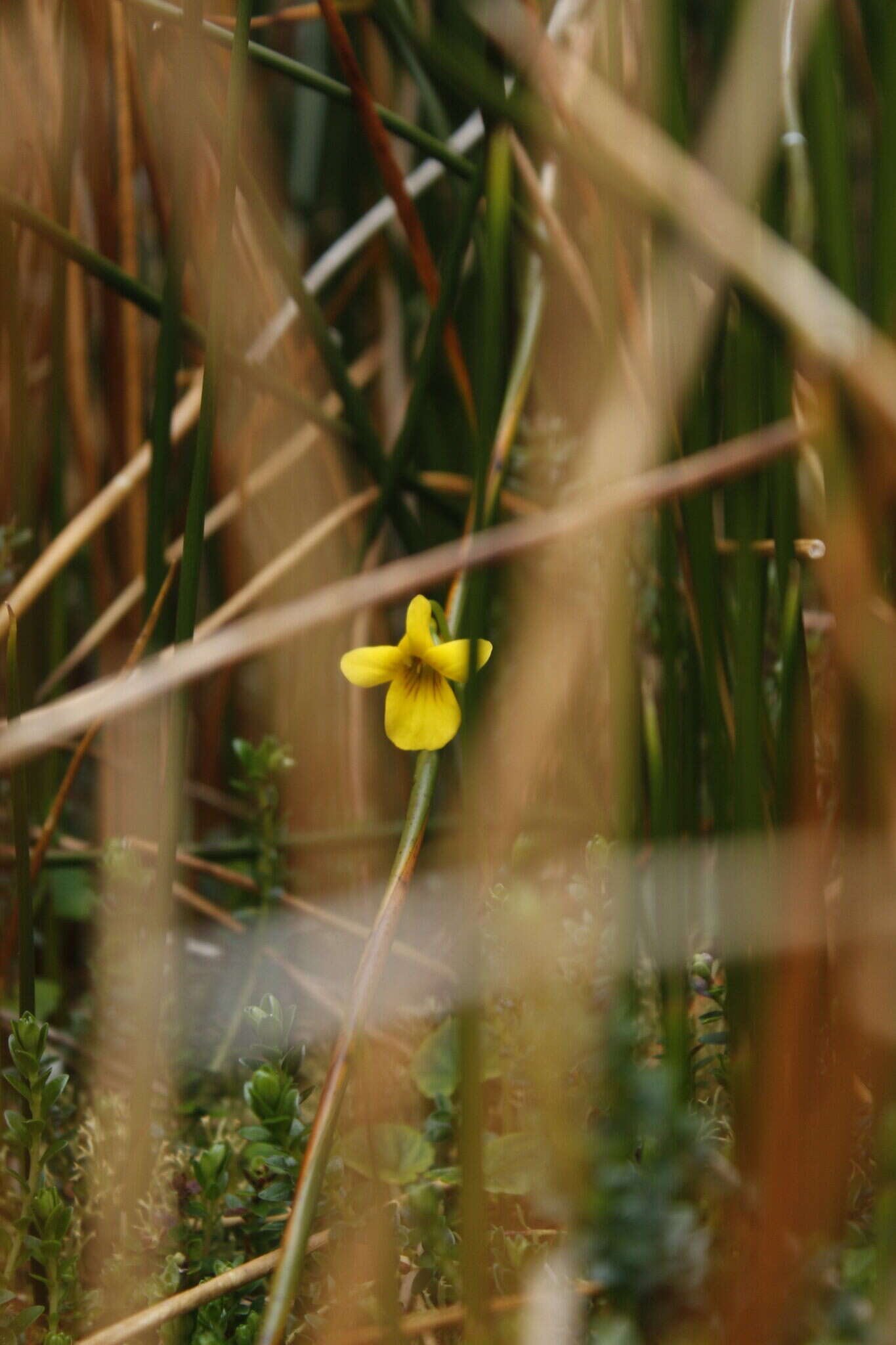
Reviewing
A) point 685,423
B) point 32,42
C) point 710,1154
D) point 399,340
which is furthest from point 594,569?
point 32,42

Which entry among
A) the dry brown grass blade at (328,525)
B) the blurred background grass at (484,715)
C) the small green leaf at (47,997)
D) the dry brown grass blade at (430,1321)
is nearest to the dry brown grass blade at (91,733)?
the blurred background grass at (484,715)

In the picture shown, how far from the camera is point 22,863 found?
1.53ft

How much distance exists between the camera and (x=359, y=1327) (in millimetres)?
418

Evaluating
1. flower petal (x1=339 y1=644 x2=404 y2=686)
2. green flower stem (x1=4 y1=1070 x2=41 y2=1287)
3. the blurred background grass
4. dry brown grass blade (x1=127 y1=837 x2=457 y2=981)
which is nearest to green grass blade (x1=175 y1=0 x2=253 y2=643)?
the blurred background grass

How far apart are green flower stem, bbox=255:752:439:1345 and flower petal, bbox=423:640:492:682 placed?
0.04 meters

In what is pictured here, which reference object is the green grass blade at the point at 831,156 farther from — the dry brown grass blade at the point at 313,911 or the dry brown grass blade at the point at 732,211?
the dry brown grass blade at the point at 313,911

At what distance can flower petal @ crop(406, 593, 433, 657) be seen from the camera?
52cm

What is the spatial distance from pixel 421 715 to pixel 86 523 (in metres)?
0.40

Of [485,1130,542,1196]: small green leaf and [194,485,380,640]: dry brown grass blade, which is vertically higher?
[194,485,380,640]: dry brown grass blade

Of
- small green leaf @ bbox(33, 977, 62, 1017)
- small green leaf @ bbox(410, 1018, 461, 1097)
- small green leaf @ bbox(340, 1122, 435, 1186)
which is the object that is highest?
small green leaf @ bbox(33, 977, 62, 1017)

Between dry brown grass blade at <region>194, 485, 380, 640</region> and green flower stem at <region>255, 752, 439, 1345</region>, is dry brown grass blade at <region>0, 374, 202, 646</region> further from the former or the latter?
green flower stem at <region>255, 752, 439, 1345</region>

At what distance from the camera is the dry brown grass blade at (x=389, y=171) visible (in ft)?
1.81

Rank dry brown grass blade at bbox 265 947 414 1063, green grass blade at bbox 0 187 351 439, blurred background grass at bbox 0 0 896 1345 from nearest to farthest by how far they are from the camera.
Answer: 1. blurred background grass at bbox 0 0 896 1345
2. green grass blade at bbox 0 187 351 439
3. dry brown grass blade at bbox 265 947 414 1063

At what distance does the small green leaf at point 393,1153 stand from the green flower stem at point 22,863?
174 millimetres
